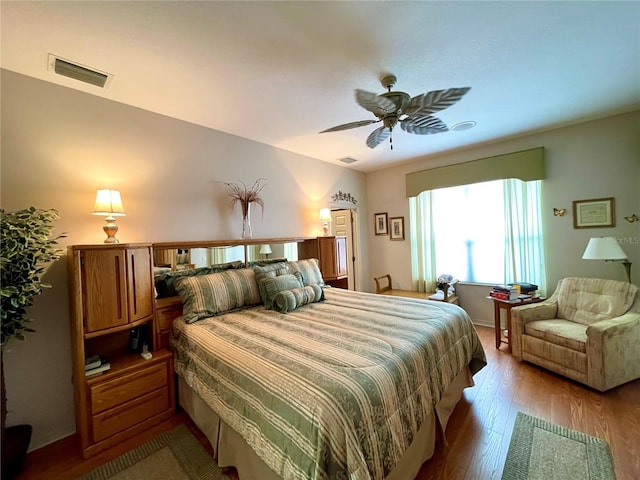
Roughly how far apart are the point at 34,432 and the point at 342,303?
255 cm

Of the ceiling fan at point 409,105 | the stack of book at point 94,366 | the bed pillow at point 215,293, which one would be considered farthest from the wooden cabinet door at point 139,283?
the ceiling fan at point 409,105

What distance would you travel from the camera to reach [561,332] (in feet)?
8.28

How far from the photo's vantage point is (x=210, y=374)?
1654 mm

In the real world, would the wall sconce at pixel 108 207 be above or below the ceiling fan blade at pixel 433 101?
below

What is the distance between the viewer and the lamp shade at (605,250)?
256cm

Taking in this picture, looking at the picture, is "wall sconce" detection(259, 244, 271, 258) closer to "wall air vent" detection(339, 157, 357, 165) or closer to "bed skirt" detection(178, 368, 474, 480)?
"bed skirt" detection(178, 368, 474, 480)

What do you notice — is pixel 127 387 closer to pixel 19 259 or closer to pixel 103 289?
pixel 103 289

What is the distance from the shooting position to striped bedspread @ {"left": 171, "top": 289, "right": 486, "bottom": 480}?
108cm

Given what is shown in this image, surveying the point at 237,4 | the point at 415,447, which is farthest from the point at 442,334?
the point at 237,4

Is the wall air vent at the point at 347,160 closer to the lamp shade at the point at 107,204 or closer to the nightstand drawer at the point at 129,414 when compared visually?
the lamp shade at the point at 107,204

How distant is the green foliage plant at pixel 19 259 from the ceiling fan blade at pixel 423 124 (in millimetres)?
2660

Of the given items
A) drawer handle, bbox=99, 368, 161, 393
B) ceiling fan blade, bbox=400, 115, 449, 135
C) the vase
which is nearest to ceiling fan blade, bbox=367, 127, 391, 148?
ceiling fan blade, bbox=400, 115, 449, 135

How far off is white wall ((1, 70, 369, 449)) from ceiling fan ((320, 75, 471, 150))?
69.3 inches

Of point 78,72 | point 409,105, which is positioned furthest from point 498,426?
point 78,72
